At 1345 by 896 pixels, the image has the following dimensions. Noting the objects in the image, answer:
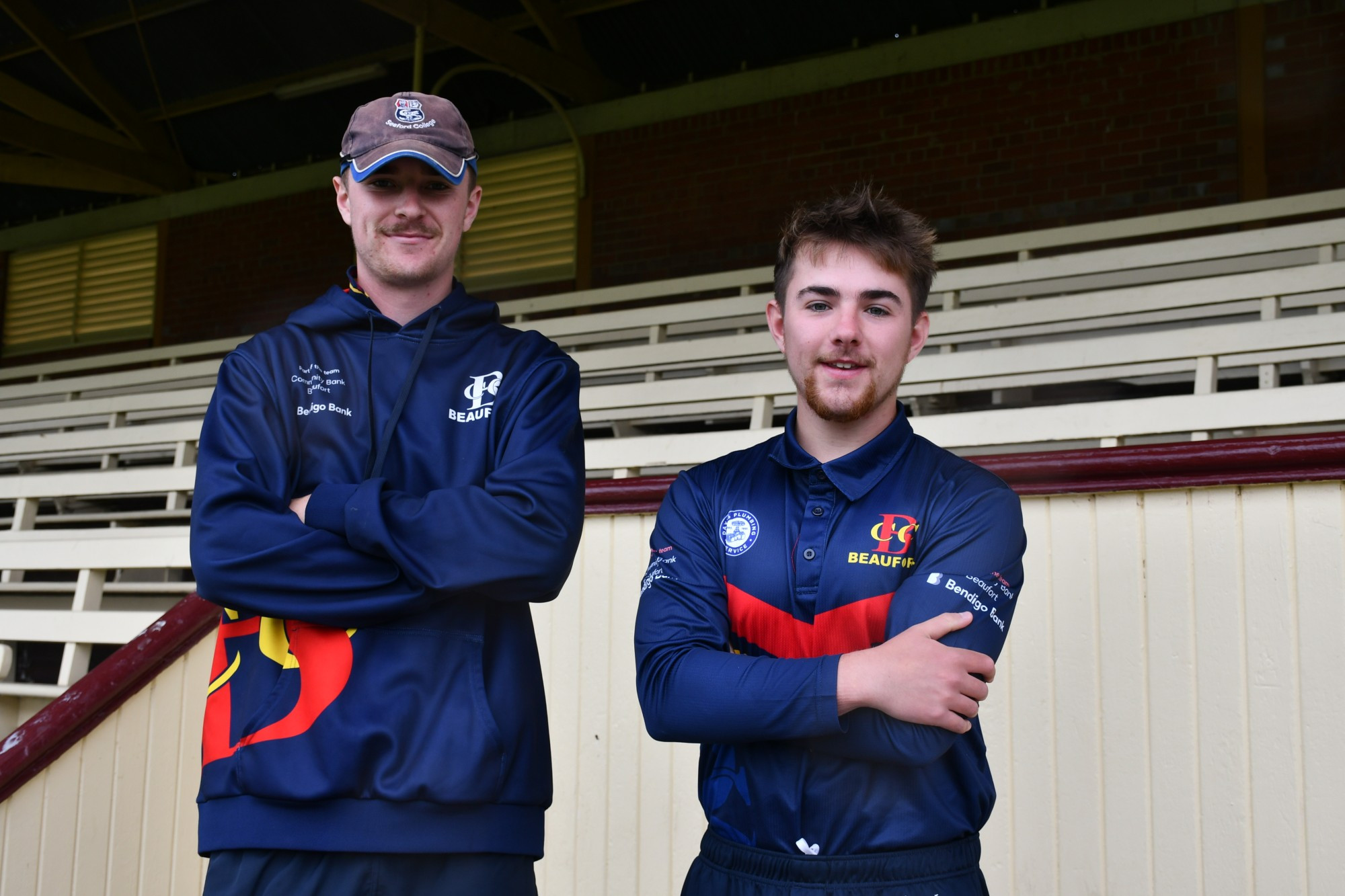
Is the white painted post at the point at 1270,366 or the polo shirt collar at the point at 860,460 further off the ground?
the white painted post at the point at 1270,366

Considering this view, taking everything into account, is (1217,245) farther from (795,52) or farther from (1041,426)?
(795,52)

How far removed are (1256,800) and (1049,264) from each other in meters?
3.01

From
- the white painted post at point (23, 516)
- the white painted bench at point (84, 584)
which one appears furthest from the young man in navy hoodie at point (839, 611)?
the white painted post at point (23, 516)

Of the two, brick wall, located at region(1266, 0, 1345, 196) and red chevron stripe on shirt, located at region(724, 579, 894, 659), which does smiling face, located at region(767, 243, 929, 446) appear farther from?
brick wall, located at region(1266, 0, 1345, 196)

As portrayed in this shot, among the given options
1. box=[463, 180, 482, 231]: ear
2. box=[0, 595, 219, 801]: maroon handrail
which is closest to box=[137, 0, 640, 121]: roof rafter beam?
box=[0, 595, 219, 801]: maroon handrail

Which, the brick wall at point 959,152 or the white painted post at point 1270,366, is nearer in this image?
the white painted post at point 1270,366

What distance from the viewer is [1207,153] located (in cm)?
595

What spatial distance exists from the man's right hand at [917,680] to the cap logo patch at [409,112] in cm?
95

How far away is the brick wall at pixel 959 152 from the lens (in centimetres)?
602

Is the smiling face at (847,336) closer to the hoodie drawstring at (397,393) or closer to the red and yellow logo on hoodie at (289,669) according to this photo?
the hoodie drawstring at (397,393)

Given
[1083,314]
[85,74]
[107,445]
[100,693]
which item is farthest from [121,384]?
[1083,314]

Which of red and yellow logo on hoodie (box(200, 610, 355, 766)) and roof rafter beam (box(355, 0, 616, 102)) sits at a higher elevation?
roof rafter beam (box(355, 0, 616, 102))

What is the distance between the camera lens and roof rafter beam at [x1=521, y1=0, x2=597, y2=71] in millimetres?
7180

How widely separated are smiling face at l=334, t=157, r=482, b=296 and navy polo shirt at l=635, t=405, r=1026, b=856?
1.60 feet
